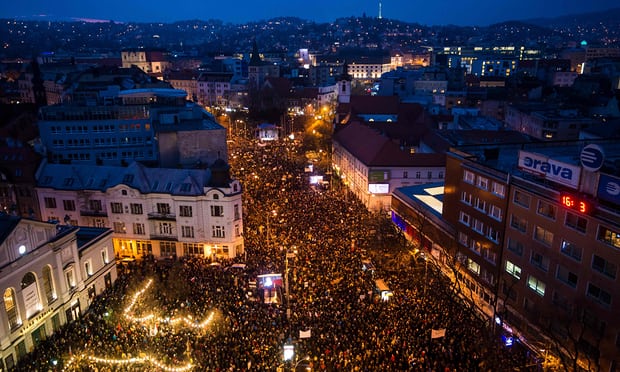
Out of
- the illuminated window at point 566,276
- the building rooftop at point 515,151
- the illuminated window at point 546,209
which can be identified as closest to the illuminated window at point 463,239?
the building rooftop at point 515,151

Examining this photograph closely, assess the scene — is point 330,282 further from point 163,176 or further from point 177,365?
point 163,176

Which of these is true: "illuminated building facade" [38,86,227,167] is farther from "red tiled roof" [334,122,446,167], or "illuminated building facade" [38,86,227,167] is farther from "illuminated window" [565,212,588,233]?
"illuminated window" [565,212,588,233]

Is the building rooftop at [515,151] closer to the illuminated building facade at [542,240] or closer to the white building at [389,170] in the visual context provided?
the illuminated building facade at [542,240]

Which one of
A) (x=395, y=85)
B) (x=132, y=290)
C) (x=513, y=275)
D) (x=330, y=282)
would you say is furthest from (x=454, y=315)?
(x=395, y=85)

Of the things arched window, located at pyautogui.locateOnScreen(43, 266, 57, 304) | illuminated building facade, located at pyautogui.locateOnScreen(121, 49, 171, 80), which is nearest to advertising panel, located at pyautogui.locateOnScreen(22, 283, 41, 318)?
arched window, located at pyautogui.locateOnScreen(43, 266, 57, 304)

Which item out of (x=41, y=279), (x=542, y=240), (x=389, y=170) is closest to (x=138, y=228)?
(x=41, y=279)
